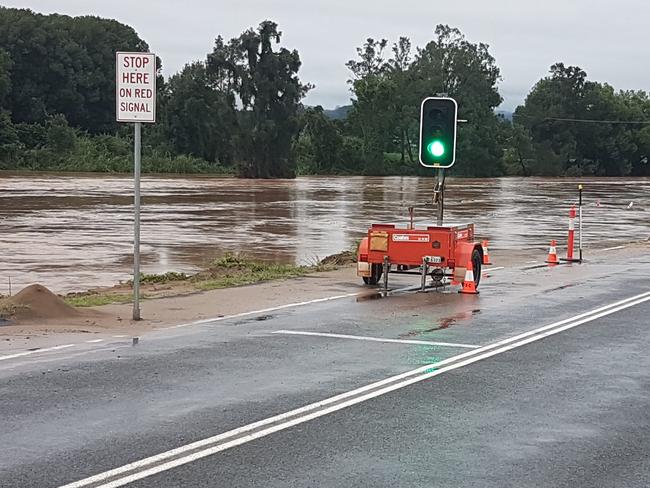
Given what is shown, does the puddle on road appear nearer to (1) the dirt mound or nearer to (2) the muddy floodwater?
(1) the dirt mound

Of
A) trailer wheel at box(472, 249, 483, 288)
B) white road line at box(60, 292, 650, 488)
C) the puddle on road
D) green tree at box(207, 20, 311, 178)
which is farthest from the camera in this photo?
green tree at box(207, 20, 311, 178)

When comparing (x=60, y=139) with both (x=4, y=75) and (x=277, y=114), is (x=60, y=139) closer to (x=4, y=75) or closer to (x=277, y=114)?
(x=4, y=75)

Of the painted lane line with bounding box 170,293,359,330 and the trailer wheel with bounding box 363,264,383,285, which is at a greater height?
the trailer wheel with bounding box 363,264,383,285

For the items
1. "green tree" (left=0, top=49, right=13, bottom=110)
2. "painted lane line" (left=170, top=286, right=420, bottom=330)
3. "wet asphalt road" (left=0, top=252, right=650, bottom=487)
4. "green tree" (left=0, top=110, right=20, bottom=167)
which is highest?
"green tree" (left=0, top=49, right=13, bottom=110)

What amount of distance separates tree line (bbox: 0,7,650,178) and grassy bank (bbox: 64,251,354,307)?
3072 inches

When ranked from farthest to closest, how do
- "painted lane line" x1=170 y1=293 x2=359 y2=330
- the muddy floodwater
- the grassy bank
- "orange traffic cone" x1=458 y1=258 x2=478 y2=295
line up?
the muddy floodwater
"orange traffic cone" x1=458 y1=258 x2=478 y2=295
the grassy bank
"painted lane line" x1=170 y1=293 x2=359 y2=330

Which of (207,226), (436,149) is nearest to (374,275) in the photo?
(436,149)

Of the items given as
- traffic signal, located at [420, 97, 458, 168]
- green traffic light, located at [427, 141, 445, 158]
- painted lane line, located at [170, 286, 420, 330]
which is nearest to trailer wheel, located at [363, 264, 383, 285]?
painted lane line, located at [170, 286, 420, 330]

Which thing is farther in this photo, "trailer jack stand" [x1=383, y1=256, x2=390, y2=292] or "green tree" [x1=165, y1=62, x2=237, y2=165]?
"green tree" [x1=165, y1=62, x2=237, y2=165]

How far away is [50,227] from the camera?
31484mm

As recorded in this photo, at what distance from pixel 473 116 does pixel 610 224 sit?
87.4 meters

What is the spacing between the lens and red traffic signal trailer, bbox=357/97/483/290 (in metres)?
16.2

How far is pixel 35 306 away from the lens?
12711mm

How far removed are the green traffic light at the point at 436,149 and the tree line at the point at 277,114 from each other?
80.1m
